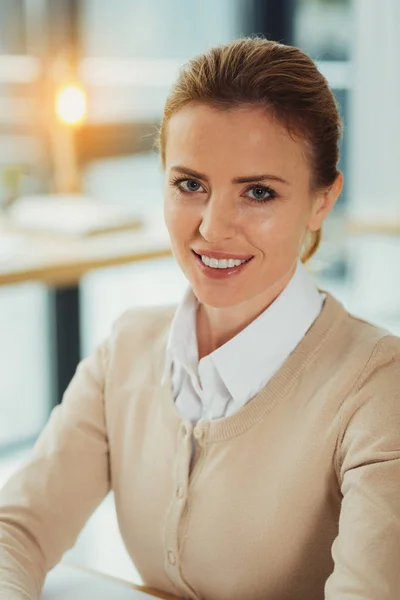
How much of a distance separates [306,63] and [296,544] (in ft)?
1.96

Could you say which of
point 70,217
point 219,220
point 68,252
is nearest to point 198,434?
point 219,220

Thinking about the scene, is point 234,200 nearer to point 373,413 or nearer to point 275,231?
point 275,231

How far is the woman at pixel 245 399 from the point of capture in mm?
1110

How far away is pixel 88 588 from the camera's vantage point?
116 cm

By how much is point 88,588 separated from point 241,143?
59 cm

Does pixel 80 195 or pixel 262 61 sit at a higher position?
pixel 262 61

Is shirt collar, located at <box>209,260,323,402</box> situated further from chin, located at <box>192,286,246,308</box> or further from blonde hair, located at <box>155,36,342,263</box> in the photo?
blonde hair, located at <box>155,36,342,263</box>

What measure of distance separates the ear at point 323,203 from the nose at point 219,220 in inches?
5.0

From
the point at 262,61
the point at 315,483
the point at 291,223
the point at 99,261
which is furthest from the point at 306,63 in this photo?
the point at 99,261

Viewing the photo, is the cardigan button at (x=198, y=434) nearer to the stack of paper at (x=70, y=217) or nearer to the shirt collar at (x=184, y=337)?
the shirt collar at (x=184, y=337)

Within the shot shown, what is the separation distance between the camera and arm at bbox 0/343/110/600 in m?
1.20

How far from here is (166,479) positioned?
4.03 feet

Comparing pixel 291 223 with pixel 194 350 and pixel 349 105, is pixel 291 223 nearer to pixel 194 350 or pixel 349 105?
pixel 194 350

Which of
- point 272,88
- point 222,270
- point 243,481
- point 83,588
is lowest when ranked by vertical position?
point 83,588
